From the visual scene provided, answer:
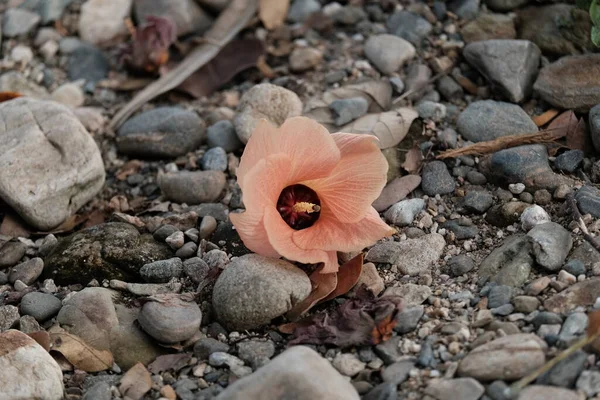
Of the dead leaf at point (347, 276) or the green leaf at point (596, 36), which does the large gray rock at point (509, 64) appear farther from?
the dead leaf at point (347, 276)

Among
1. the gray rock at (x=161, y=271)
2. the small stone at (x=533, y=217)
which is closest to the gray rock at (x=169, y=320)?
the gray rock at (x=161, y=271)

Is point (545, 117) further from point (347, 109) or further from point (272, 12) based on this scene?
point (272, 12)

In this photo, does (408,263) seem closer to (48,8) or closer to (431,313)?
(431,313)

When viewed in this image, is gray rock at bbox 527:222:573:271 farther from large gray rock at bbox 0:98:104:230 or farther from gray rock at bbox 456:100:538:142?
large gray rock at bbox 0:98:104:230

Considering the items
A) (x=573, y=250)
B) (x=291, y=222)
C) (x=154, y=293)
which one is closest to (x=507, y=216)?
(x=573, y=250)

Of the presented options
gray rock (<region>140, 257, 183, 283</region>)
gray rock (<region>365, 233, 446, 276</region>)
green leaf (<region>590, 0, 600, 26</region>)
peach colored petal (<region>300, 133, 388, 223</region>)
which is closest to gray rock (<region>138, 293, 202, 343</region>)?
gray rock (<region>140, 257, 183, 283</region>)

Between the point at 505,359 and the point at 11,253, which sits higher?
the point at 505,359

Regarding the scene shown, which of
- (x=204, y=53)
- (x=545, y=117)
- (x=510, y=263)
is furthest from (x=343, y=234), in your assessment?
(x=204, y=53)
